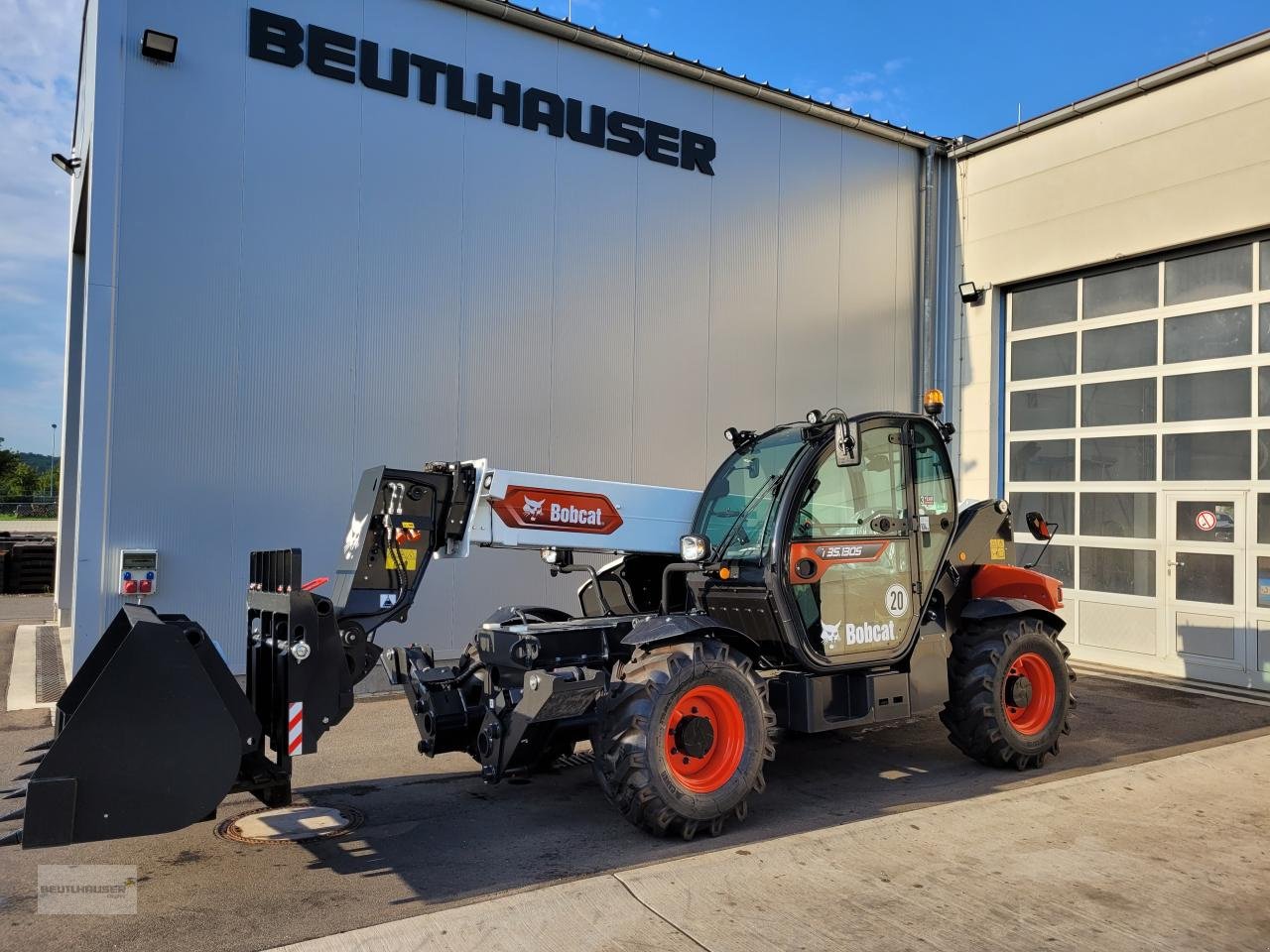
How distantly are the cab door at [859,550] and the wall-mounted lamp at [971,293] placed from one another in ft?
23.5

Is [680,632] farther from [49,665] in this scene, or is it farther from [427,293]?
[49,665]

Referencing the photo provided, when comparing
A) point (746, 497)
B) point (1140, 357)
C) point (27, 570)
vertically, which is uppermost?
point (1140, 357)

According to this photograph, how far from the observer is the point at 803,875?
4.45 m

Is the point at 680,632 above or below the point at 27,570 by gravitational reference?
above

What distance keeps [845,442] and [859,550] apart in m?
0.83

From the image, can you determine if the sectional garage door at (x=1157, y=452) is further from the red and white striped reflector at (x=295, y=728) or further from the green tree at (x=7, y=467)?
the green tree at (x=7, y=467)

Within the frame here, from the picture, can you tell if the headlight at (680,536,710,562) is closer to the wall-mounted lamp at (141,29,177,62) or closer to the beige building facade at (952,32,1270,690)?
the wall-mounted lamp at (141,29,177,62)

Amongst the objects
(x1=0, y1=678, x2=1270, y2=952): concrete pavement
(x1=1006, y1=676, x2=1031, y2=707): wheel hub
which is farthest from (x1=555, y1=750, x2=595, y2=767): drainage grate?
(x1=1006, y1=676, x2=1031, y2=707): wheel hub

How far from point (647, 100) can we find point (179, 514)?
6.63 metres

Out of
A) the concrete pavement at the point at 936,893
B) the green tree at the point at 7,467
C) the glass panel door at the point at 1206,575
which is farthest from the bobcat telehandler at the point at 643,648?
the green tree at the point at 7,467

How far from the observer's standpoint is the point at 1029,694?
6617mm

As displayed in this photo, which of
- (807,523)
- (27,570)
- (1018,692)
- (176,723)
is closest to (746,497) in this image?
(807,523)

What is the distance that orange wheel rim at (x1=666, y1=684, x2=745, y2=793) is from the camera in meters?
5.20

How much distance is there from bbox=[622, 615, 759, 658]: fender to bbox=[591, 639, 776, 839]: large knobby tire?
7cm
